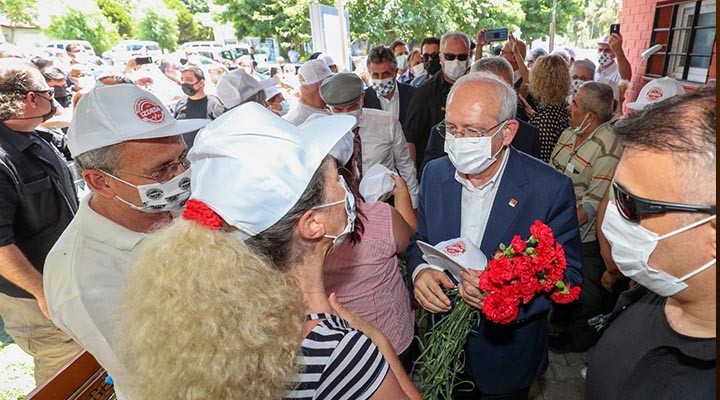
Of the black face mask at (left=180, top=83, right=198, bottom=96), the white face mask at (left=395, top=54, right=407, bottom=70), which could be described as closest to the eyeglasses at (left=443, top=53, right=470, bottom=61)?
the black face mask at (left=180, top=83, right=198, bottom=96)

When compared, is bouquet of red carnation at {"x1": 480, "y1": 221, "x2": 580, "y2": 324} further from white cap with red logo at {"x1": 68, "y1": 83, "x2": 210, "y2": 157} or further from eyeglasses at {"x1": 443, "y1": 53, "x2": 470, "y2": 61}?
eyeglasses at {"x1": 443, "y1": 53, "x2": 470, "y2": 61}

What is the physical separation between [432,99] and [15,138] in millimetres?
3706

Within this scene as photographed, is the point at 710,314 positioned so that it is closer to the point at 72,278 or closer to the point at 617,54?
the point at 72,278

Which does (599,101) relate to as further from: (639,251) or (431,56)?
(431,56)

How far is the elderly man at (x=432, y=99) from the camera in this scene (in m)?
4.54

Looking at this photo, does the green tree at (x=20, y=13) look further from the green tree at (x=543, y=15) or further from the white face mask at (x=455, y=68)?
the green tree at (x=543, y=15)

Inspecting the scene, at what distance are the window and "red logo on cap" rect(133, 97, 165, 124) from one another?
715cm

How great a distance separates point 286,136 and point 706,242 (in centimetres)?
114

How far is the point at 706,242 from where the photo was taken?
3.38ft

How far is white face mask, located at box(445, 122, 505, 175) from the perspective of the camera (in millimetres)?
2072

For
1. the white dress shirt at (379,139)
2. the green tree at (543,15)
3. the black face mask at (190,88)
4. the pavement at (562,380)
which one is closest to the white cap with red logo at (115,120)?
the white dress shirt at (379,139)

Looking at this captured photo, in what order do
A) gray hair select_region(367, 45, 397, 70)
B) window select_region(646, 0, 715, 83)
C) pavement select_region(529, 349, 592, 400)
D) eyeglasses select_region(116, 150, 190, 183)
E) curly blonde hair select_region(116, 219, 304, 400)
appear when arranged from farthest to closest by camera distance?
1. window select_region(646, 0, 715, 83)
2. gray hair select_region(367, 45, 397, 70)
3. pavement select_region(529, 349, 592, 400)
4. eyeglasses select_region(116, 150, 190, 183)
5. curly blonde hair select_region(116, 219, 304, 400)

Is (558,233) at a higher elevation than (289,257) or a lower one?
lower

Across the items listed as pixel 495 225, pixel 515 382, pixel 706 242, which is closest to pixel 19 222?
pixel 495 225
